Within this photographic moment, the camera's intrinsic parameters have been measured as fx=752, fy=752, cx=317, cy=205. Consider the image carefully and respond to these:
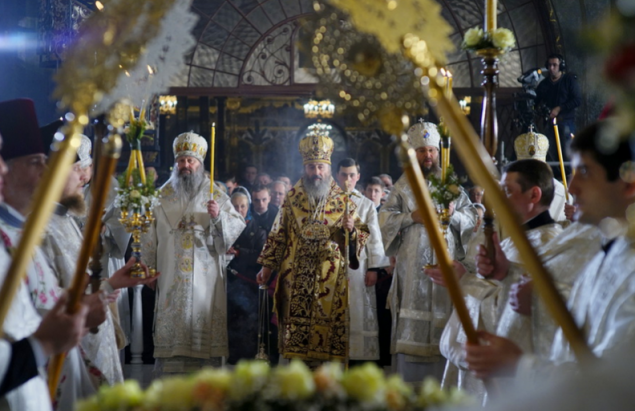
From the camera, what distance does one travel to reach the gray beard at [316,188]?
6.60 metres

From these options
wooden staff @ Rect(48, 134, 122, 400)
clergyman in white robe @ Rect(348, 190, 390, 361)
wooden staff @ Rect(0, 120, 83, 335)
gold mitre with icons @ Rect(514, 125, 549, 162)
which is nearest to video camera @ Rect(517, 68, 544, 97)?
gold mitre with icons @ Rect(514, 125, 549, 162)

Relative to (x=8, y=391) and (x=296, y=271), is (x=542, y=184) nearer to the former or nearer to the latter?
(x=8, y=391)

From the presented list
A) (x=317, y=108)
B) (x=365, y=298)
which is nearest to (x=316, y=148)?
(x=365, y=298)

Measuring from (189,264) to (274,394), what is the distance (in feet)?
18.3

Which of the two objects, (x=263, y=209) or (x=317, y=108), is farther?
(x=317, y=108)

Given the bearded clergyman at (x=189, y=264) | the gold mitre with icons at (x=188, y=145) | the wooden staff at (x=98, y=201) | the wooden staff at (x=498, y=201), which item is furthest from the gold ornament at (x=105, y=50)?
the gold mitre with icons at (x=188, y=145)

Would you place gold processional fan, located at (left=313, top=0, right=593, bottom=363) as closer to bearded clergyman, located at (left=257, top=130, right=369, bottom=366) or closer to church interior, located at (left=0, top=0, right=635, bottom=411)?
church interior, located at (left=0, top=0, right=635, bottom=411)

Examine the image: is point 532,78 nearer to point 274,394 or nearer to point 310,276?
point 310,276

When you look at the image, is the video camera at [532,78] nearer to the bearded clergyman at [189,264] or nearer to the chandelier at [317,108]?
the bearded clergyman at [189,264]

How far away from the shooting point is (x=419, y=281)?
22.0 feet

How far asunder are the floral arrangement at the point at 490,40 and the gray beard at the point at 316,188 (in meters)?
3.32

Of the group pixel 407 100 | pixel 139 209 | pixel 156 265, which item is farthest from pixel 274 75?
pixel 407 100

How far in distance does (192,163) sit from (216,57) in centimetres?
797

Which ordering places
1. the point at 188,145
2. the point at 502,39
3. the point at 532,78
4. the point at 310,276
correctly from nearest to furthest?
the point at 502,39, the point at 310,276, the point at 188,145, the point at 532,78
